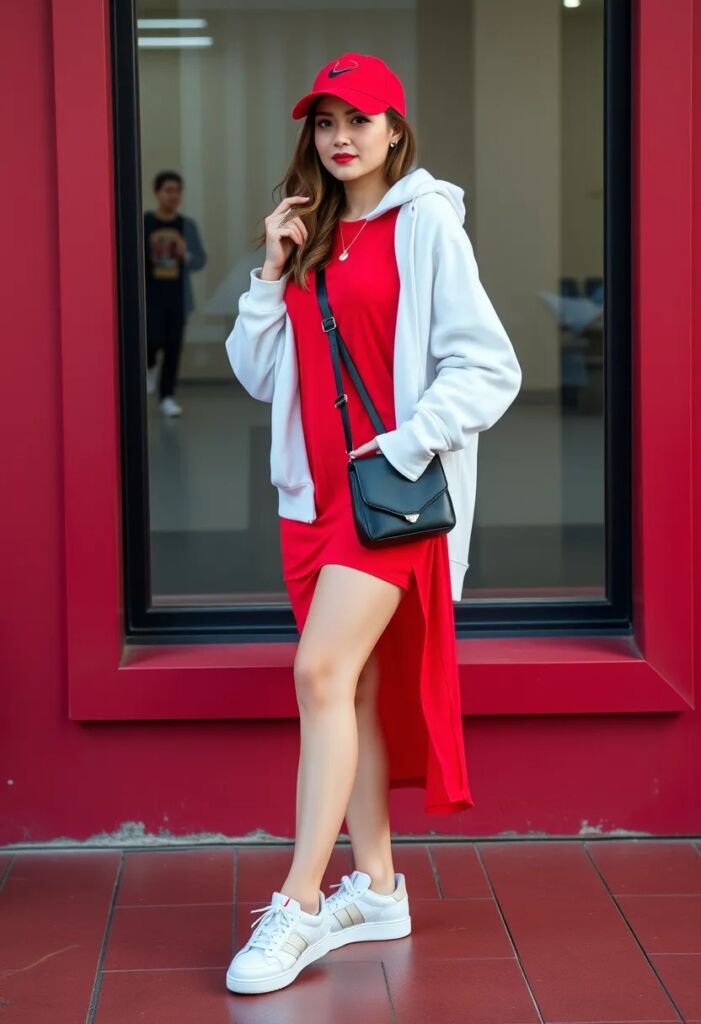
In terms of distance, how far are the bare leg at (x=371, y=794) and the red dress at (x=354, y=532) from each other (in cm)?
4

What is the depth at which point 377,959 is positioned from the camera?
2986mm

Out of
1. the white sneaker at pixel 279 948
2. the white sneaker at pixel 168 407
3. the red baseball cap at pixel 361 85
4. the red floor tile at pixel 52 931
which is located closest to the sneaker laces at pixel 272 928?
the white sneaker at pixel 279 948

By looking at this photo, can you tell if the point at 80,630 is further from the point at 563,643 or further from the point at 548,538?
the point at 548,538

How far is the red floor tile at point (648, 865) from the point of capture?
336 centimetres

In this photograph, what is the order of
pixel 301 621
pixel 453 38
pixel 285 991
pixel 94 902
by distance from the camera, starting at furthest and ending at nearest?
pixel 453 38, pixel 94 902, pixel 301 621, pixel 285 991

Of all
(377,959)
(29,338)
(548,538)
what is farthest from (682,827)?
(548,538)

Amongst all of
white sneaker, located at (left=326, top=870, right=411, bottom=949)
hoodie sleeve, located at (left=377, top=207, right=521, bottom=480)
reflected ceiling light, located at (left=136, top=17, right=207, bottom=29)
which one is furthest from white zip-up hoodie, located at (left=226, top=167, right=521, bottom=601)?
reflected ceiling light, located at (left=136, top=17, right=207, bottom=29)

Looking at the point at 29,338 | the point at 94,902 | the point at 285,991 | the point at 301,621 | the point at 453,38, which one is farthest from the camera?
the point at 453,38

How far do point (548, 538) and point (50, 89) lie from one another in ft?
13.7

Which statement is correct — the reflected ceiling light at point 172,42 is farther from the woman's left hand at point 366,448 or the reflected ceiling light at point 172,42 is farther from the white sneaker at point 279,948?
the white sneaker at point 279,948

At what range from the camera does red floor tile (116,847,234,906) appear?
10.9 feet

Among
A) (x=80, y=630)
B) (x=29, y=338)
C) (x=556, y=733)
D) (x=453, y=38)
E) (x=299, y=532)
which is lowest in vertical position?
(x=556, y=733)

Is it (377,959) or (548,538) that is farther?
(548,538)

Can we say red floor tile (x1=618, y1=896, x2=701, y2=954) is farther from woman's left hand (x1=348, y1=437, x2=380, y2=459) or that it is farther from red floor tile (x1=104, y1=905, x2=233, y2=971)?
woman's left hand (x1=348, y1=437, x2=380, y2=459)
